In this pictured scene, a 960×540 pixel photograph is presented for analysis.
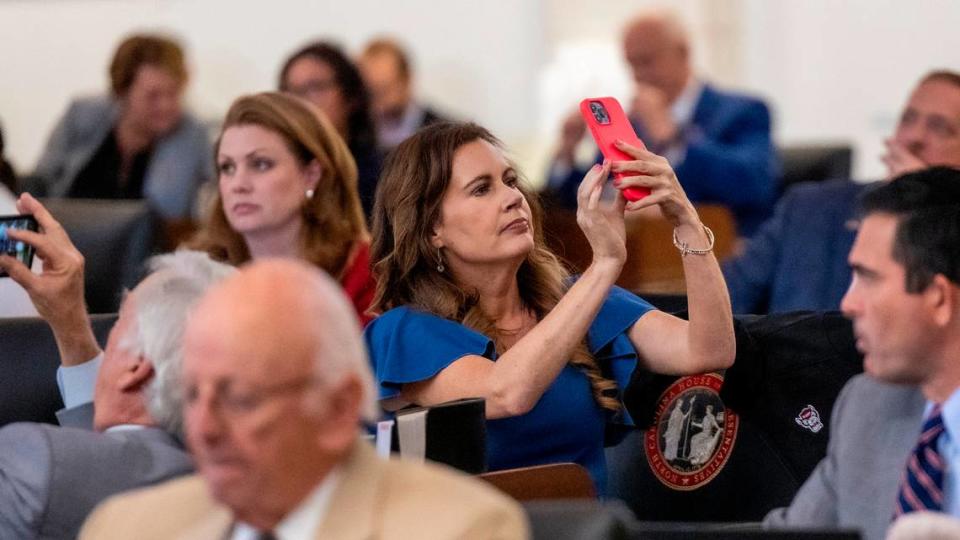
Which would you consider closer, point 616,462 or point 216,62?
point 616,462

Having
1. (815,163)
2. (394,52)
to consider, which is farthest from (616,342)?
(394,52)

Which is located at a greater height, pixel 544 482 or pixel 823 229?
pixel 544 482

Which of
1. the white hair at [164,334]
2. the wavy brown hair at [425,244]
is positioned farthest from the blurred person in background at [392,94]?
the white hair at [164,334]

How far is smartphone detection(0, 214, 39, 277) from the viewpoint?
127 inches

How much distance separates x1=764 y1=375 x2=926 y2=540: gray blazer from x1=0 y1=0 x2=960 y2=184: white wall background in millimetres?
6384

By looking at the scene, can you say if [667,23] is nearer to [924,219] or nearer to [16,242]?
[16,242]

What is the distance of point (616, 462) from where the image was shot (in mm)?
3213

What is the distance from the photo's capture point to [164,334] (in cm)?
254

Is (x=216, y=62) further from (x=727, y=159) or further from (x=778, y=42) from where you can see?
(x=727, y=159)

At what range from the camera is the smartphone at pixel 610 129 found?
2.88m

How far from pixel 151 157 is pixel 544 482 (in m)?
4.32

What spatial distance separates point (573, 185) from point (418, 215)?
11.1ft

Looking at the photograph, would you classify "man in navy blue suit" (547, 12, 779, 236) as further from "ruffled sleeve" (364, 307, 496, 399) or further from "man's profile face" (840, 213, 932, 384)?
"man's profile face" (840, 213, 932, 384)

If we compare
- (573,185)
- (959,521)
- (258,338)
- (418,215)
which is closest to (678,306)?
(418,215)
